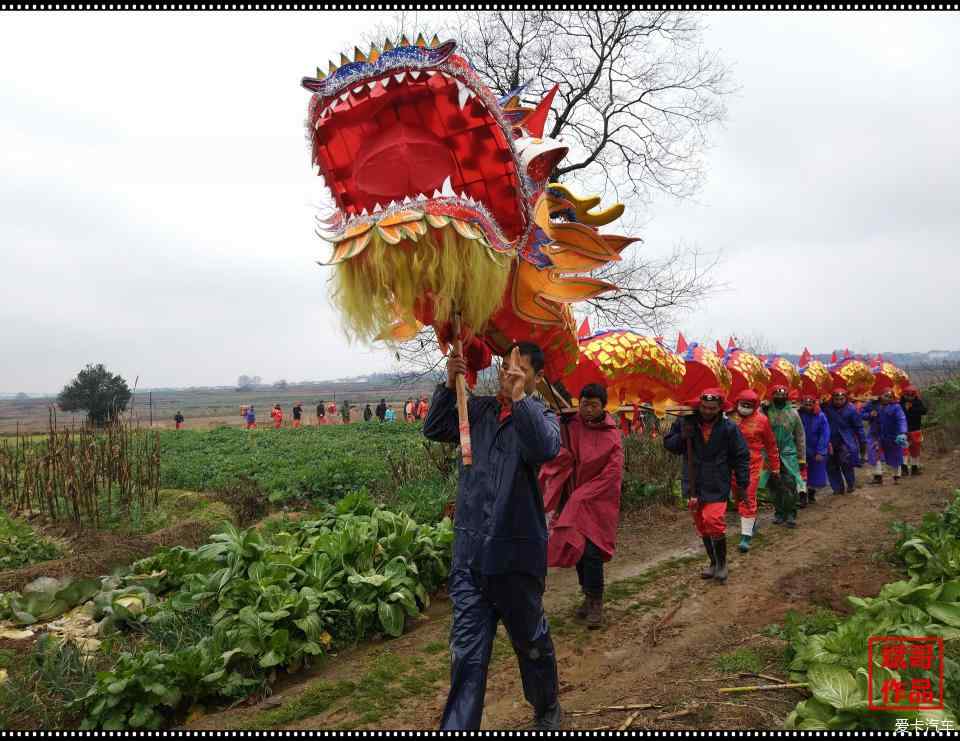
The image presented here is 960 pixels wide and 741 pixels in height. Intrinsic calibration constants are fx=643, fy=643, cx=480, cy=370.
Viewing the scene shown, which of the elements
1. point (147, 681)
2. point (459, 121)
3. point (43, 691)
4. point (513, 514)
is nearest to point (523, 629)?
point (513, 514)

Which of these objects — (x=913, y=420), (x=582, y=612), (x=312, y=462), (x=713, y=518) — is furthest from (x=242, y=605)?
(x=913, y=420)

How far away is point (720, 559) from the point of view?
6.25m

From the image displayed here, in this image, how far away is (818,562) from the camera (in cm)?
686

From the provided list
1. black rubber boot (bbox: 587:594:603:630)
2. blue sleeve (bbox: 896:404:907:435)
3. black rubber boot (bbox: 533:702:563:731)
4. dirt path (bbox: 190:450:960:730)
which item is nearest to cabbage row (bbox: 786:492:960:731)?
dirt path (bbox: 190:450:960:730)

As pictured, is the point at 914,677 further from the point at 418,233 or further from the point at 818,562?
the point at 818,562

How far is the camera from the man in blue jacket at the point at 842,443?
11.1m

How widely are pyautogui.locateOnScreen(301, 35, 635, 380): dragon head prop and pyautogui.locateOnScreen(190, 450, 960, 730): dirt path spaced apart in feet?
6.91

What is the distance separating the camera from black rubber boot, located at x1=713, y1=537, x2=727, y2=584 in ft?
20.4

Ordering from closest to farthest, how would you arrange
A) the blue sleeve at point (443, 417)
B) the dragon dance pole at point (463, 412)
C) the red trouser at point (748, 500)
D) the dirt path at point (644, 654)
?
the dragon dance pole at point (463, 412) < the blue sleeve at point (443, 417) < the dirt path at point (644, 654) < the red trouser at point (748, 500)

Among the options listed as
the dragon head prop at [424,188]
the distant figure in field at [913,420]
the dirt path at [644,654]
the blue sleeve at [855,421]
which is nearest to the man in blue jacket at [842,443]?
→ the blue sleeve at [855,421]

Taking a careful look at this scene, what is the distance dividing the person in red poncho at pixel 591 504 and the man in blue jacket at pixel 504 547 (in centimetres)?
173

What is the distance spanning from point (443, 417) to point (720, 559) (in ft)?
13.3

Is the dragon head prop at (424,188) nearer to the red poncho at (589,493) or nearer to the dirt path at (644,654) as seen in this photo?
the red poncho at (589,493)

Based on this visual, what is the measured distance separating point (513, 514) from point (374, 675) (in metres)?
1.89
